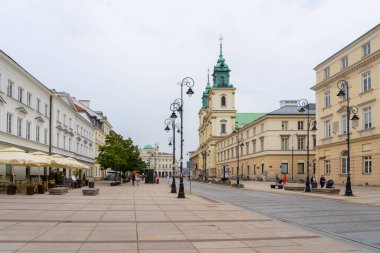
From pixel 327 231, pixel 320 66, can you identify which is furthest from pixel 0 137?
pixel 320 66

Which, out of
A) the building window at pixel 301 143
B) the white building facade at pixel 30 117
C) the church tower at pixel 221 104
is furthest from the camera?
the church tower at pixel 221 104

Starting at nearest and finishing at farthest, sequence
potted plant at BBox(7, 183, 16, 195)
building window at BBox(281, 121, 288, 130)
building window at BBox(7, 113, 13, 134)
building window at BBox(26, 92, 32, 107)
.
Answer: potted plant at BBox(7, 183, 16, 195)
building window at BBox(7, 113, 13, 134)
building window at BBox(26, 92, 32, 107)
building window at BBox(281, 121, 288, 130)

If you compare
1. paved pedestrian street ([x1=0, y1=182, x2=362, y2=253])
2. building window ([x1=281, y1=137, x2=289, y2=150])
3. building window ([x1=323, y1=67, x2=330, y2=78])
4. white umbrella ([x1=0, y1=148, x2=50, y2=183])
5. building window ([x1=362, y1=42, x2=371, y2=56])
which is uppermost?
building window ([x1=362, y1=42, x2=371, y2=56])

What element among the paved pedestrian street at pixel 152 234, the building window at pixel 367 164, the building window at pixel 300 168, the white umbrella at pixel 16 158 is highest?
the white umbrella at pixel 16 158

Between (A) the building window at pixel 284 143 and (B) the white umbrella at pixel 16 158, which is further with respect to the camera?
(A) the building window at pixel 284 143

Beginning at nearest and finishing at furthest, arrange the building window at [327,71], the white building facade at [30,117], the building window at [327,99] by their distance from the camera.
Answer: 1. the white building facade at [30,117]
2. the building window at [327,99]
3. the building window at [327,71]

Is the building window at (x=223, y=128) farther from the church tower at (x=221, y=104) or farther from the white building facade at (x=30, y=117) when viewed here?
the white building facade at (x=30, y=117)

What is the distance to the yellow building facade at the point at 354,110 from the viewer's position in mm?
41875

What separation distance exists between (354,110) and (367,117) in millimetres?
6372

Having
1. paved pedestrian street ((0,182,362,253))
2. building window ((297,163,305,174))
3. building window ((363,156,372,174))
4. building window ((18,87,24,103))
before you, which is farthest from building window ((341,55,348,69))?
paved pedestrian street ((0,182,362,253))

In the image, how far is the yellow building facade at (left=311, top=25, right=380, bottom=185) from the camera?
4188cm

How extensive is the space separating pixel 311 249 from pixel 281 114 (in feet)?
225

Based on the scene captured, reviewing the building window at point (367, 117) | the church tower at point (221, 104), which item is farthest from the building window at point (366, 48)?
the church tower at point (221, 104)

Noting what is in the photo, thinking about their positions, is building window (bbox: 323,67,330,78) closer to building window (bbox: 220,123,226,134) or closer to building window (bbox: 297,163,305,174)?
building window (bbox: 297,163,305,174)
